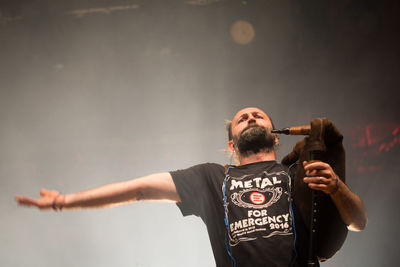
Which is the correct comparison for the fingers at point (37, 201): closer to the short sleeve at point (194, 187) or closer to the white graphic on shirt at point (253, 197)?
the short sleeve at point (194, 187)

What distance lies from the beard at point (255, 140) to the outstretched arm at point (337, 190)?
55 cm

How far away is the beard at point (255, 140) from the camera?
1.72 m

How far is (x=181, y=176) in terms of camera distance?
1.57 m

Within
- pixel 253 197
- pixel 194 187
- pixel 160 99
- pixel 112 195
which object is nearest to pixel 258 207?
pixel 253 197

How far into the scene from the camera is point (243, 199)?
1.41m

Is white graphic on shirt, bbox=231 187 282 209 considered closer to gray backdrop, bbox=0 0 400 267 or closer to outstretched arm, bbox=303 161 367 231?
outstretched arm, bbox=303 161 367 231

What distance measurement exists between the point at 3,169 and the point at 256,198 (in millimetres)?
3098

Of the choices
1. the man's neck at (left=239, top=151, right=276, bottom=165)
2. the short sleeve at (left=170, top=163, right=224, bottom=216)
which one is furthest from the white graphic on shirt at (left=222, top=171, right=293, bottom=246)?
the man's neck at (left=239, top=151, right=276, bottom=165)

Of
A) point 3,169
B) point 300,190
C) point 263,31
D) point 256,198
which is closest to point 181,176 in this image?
point 256,198

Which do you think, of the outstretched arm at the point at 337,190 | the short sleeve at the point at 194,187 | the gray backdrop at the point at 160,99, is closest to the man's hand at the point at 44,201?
the short sleeve at the point at 194,187

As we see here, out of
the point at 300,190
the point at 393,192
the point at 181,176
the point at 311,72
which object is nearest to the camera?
the point at 300,190

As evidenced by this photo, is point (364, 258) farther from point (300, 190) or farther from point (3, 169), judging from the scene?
point (3, 169)

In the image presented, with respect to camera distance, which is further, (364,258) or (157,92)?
(157,92)

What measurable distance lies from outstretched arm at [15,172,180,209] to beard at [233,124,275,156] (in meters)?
0.50
